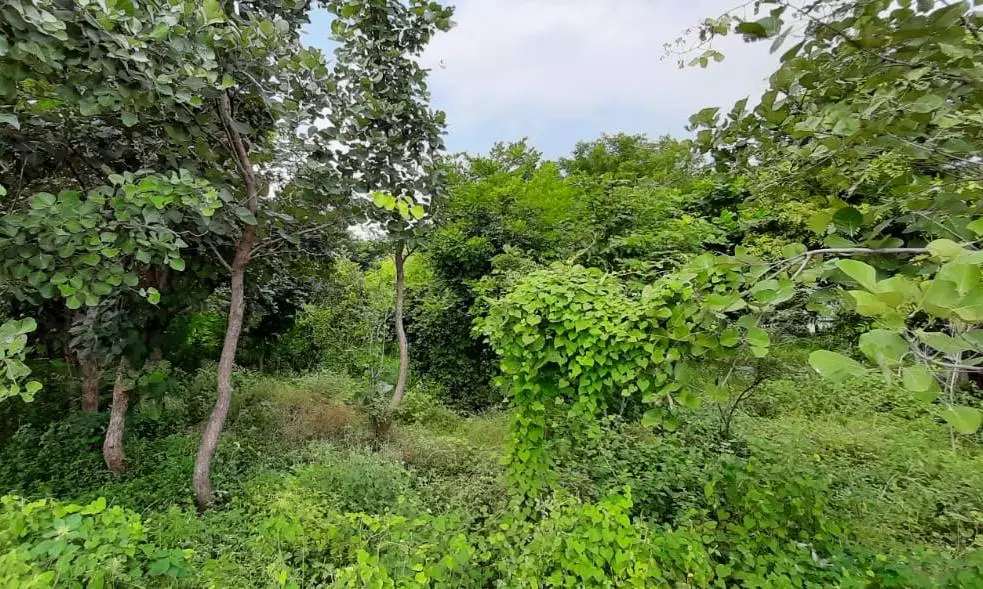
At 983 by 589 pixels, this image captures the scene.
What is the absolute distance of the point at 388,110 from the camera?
400 cm

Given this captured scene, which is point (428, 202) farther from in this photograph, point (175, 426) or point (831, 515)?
point (831, 515)

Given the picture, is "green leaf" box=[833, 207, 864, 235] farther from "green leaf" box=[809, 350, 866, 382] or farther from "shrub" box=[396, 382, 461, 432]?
"shrub" box=[396, 382, 461, 432]

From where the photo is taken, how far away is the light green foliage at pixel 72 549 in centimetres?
150

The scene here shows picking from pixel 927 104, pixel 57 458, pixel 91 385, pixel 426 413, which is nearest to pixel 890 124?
pixel 927 104

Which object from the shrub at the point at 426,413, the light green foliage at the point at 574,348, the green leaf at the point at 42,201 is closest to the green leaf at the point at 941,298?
the light green foliage at the point at 574,348

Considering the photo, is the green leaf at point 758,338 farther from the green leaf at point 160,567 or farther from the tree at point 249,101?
the tree at point 249,101

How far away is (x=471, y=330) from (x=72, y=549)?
2150 mm

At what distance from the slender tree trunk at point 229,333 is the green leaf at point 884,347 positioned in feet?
10.7

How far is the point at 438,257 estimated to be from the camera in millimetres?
6367

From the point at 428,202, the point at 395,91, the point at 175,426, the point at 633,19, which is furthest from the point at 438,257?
the point at 633,19

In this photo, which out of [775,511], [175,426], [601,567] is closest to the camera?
[601,567]

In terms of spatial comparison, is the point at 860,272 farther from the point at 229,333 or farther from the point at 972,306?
the point at 229,333

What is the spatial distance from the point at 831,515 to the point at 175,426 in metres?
5.37

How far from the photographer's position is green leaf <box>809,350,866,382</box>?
69 cm
